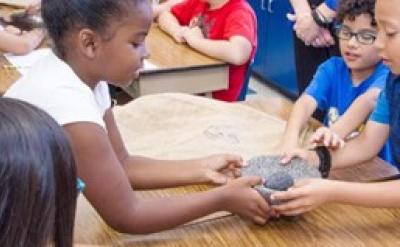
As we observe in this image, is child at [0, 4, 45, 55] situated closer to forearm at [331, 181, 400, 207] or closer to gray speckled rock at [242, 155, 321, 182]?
gray speckled rock at [242, 155, 321, 182]

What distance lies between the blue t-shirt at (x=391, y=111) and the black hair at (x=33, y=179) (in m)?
0.89

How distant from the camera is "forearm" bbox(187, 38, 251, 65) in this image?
2092 mm

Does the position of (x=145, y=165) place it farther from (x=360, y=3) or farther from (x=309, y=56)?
(x=309, y=56)

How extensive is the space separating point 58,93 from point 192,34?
1308 mm

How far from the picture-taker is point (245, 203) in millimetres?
1109

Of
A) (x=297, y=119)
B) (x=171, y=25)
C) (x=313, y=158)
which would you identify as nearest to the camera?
(x=313, y=158)

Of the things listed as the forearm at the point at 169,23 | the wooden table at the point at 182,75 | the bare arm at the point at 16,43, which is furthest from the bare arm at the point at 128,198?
the forearm at the point at 169,23

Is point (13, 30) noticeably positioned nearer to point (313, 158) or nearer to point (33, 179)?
point (313, 158)

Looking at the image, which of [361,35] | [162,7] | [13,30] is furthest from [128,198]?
[162,7]

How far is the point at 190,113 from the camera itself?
156 centimetres

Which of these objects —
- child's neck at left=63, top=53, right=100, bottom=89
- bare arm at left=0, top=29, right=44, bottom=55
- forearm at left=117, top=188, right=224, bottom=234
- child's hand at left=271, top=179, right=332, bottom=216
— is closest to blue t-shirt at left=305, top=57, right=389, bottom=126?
child's hand at left=271, top=179, right=332, bottom=216

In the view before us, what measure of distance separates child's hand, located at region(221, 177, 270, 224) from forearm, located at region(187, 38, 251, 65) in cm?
103

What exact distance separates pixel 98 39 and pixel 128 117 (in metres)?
0.52

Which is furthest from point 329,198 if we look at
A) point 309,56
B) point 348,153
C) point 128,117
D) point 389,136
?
point 309,56
